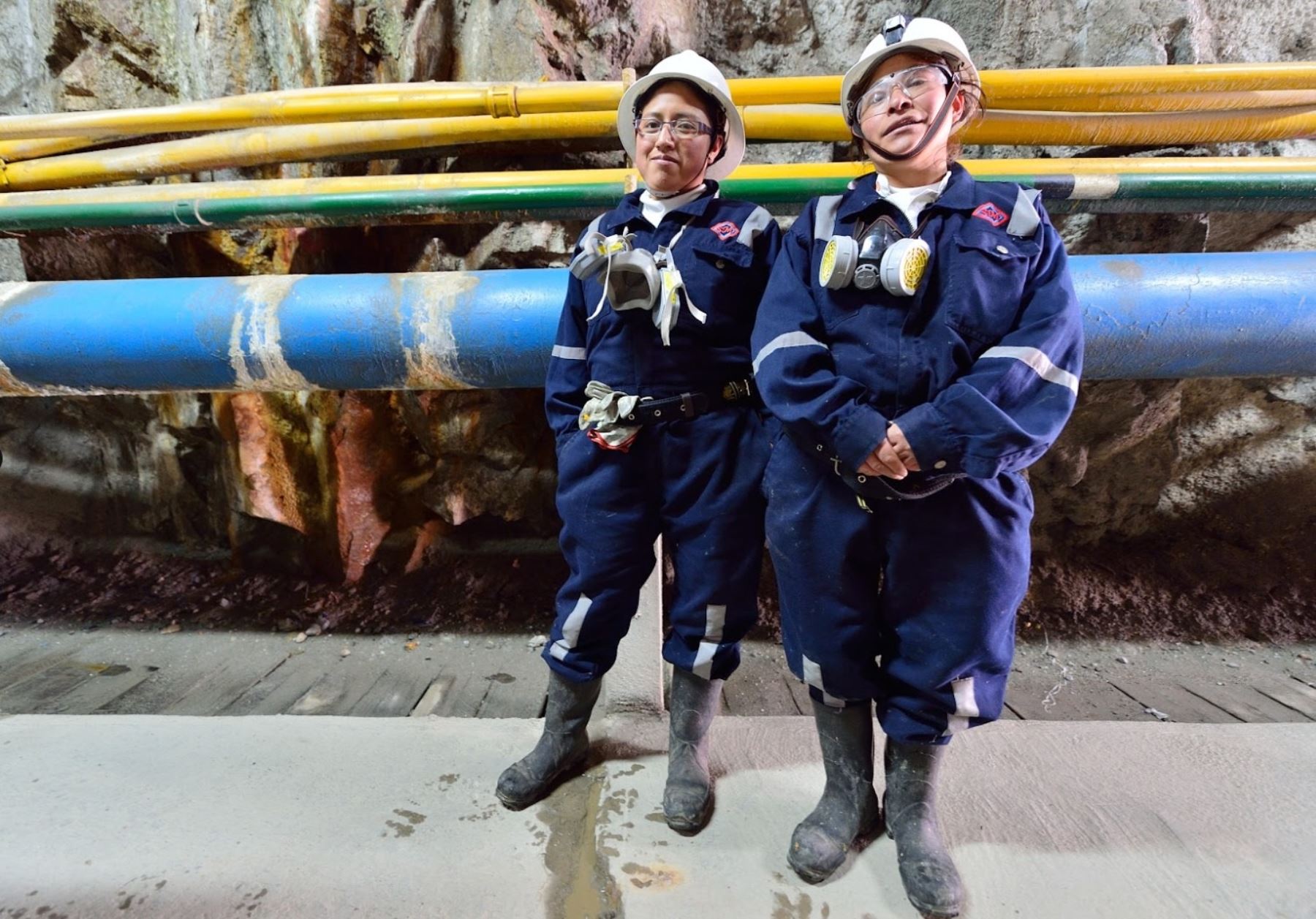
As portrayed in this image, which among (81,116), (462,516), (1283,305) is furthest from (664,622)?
(81,116)

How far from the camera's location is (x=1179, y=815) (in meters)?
1.08

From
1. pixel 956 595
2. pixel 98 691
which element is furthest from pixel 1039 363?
pixel 98 691

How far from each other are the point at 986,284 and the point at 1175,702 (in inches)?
67.5

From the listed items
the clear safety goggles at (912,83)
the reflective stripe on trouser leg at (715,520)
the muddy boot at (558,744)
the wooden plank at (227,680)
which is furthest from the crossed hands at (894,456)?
the wooden plank at (227,680)

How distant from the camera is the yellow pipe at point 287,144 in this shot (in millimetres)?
1693

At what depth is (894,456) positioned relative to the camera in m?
0.81

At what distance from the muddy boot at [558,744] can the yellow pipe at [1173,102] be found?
72.4 inches

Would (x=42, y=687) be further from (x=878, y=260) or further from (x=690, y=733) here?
(x=878, y=260)

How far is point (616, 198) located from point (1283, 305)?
146 cm

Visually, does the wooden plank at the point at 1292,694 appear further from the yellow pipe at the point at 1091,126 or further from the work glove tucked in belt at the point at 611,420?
the work glove tucked in belt at the point at 611,420

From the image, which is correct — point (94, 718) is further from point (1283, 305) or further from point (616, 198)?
point (1283, 305)

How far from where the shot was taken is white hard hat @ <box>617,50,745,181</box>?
102 cm

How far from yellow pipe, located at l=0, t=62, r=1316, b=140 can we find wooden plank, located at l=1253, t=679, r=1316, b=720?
1694 millimetres

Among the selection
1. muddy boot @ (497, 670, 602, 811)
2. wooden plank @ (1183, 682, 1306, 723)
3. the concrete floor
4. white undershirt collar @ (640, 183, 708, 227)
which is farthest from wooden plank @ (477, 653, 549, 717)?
wooden plank @ (1183, 682, 1306, 723)
